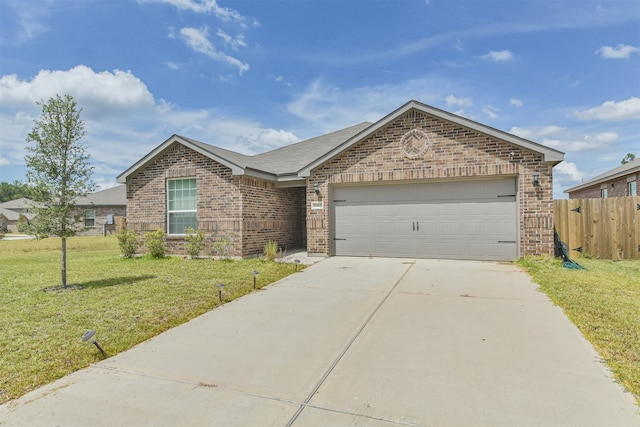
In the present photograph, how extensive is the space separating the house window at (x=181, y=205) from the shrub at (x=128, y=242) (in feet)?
3.81

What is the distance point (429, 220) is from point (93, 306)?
28.1ft

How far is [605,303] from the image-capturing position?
509 centimetres

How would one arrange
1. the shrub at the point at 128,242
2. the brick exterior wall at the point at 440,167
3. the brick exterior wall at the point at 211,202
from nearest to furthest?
the brick exterior wall at the point at 440,167
the brick exterior wall at the point at 211,202
the shrub at the point at 128,242

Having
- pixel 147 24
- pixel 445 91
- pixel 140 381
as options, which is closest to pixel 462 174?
pixel 445 91

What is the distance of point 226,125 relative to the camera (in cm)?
1742

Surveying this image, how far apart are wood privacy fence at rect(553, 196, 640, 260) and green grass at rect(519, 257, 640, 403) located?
113 centimetres

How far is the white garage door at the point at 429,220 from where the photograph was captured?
31.4ft

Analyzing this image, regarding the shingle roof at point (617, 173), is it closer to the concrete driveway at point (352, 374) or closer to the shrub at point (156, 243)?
the concrete driveway at point (352, 374)

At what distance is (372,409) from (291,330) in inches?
74.4

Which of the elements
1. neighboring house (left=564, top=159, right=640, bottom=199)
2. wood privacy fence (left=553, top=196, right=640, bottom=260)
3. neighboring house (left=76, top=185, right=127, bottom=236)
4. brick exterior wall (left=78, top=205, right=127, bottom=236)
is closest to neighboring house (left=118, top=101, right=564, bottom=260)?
wood privacy fence (left=553, top=196, right=640, bottom=260)

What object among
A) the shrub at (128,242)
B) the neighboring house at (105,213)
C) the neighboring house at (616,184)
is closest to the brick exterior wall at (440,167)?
the shrub at (128,242)

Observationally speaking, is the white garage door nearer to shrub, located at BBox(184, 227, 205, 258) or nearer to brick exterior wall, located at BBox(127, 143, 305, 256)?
brick exterior wall, located at BBox(127, 143, 305, 256)

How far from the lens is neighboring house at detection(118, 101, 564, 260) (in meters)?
9.30

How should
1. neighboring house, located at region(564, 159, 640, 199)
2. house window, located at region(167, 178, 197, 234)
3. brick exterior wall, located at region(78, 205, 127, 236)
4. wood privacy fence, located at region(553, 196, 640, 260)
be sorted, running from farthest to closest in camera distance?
1. brick exterior wall, located at region(78, 205, 127, 236)
2. neighboring house, located at region(564, 159, 640, 199)
3. house window, located at region(167, 178, 197, 234)
4. wood privacy fence, located at region(553, 196, 640, 260)
